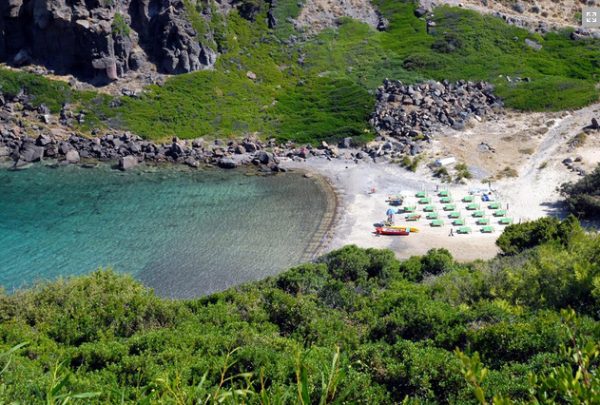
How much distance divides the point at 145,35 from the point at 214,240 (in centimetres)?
4384

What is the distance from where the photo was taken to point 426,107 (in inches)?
2867

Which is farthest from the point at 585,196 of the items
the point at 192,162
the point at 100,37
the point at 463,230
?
the point at 100,37

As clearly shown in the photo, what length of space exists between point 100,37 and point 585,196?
197 ft

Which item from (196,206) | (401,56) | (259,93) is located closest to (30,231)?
(196,206)

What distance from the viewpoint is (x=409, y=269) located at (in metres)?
31.8

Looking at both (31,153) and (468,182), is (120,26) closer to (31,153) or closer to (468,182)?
(31,153)

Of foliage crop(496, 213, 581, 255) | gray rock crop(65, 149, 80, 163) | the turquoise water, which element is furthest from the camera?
gray rock crop(65, 149, 80, 163)

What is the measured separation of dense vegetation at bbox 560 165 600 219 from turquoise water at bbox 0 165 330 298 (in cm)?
2201

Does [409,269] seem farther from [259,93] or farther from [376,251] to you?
[259,93]

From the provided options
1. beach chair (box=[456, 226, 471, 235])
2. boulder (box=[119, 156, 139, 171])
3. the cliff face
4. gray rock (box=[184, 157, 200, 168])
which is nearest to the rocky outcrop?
beach chair (box=[456, 226, 471, 235])

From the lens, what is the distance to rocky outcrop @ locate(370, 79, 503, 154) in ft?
228

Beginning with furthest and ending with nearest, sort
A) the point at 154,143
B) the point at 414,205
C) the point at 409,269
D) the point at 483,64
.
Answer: the point at 483,64 → the point at 154,143 → the point at 414,205 → the point at 409,269

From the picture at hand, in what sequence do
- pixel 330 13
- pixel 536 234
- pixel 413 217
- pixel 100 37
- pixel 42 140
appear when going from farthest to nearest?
pixel 330 13
pixel 100 37
pixel 42 140
pixel 413 217
pixel 536 234

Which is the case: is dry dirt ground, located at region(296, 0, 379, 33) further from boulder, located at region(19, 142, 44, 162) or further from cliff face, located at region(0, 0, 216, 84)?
boulder, located at region(19, 142, 44, 162)
